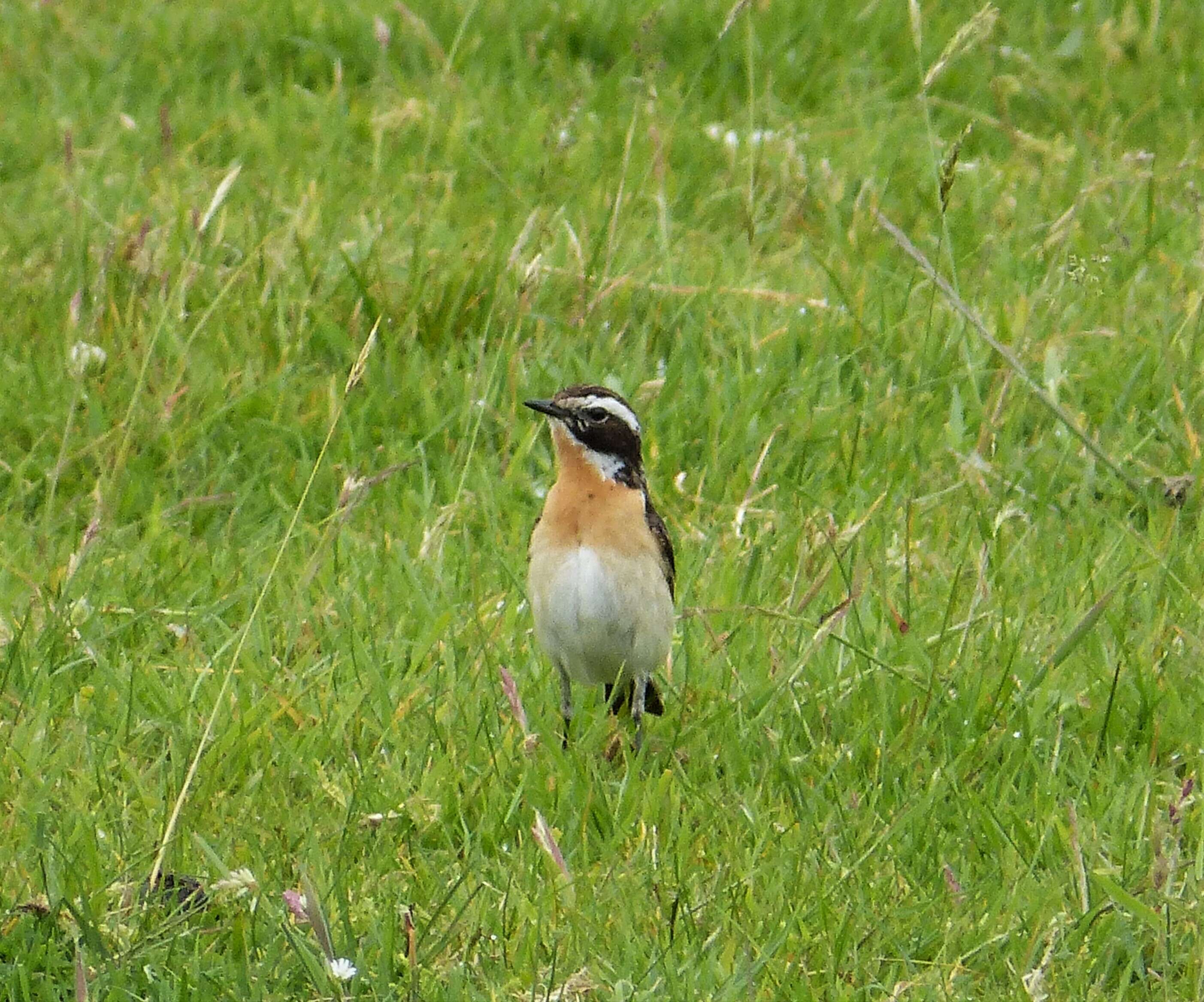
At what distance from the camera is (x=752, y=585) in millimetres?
6719

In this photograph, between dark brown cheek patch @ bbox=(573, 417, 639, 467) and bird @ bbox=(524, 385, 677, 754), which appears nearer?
bird @ bbox=(524, 385, 677, 754)

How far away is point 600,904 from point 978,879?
3.26 ft

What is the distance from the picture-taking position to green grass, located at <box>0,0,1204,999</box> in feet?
15.8

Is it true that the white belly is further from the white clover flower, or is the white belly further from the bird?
the white clover flower

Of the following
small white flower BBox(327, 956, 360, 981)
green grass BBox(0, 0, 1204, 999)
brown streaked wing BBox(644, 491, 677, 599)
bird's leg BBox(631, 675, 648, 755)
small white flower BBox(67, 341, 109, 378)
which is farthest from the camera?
small white flower BBox(67, 341, 109, 378)

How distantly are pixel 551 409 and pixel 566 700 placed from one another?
0.92m

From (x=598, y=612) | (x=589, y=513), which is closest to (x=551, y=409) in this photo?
(x=589, y=513)

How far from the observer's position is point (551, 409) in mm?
6246

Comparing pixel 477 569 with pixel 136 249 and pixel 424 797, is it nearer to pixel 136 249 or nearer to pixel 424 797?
pixel 424 797

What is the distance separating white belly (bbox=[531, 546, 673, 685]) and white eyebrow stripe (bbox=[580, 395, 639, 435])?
0.48 metres

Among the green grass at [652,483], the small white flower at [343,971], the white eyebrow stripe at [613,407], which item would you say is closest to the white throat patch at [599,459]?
the white eyebrow stripe at [613,407]

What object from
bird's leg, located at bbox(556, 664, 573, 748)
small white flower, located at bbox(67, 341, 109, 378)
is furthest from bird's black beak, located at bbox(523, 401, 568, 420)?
small white flower, located at bbox(67, 341, 109, 378)

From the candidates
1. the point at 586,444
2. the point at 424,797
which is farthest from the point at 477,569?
the point at 424,797

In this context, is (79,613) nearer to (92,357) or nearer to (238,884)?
(92,357)
